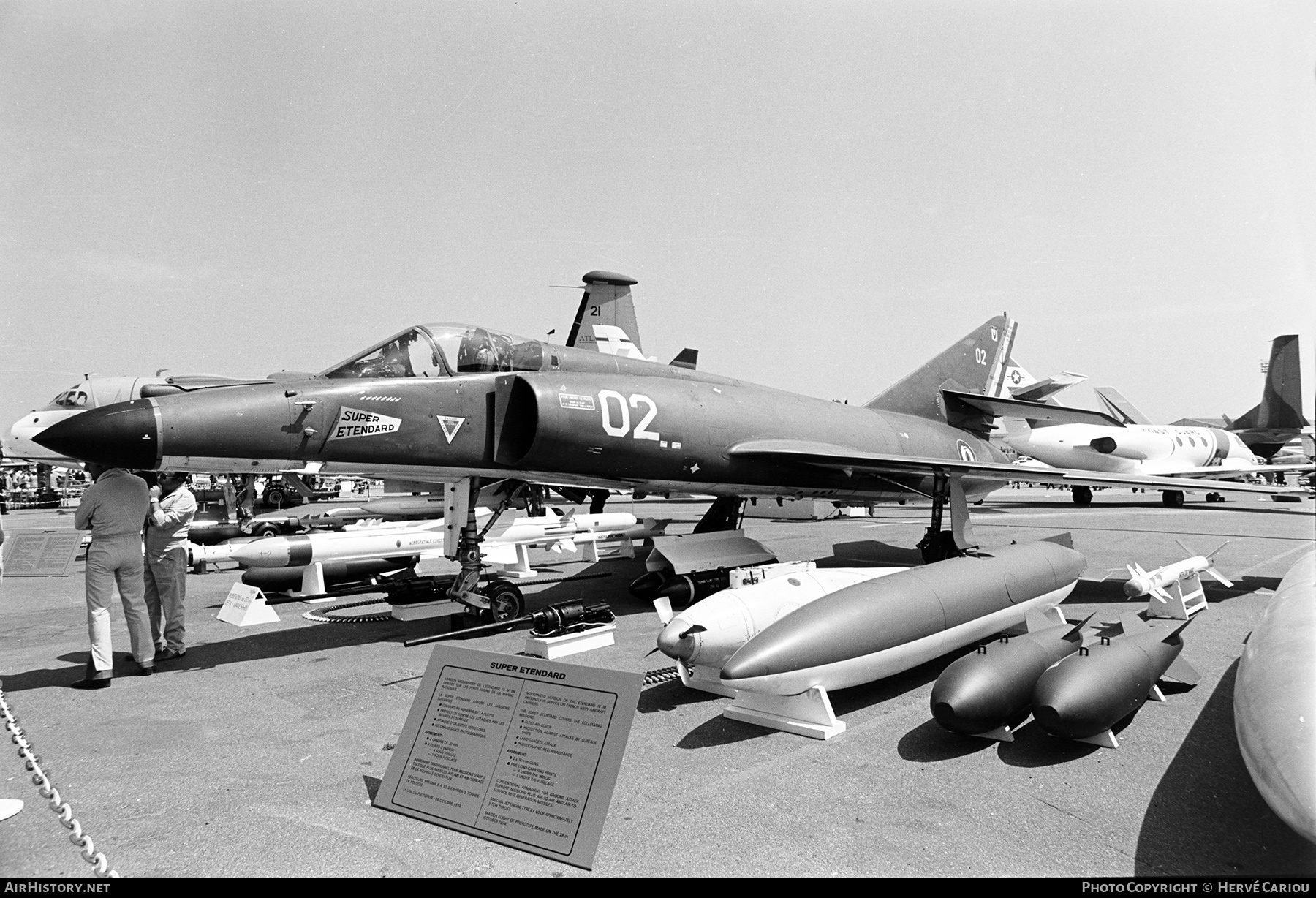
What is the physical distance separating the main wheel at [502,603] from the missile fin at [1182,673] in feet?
19.8

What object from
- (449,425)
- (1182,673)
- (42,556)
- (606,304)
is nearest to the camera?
(1182,673)

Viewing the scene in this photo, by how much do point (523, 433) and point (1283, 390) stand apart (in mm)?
36053

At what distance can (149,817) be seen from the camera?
3.86 m

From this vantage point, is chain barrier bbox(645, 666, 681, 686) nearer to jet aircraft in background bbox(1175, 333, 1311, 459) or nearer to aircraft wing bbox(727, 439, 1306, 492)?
aircraft wing bbox(727, 439, 1306, 492)

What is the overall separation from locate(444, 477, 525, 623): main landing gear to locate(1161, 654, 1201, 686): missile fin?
6.04 m

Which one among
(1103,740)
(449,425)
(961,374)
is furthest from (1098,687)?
(961,374)

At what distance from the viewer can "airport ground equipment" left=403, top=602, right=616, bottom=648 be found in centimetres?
722

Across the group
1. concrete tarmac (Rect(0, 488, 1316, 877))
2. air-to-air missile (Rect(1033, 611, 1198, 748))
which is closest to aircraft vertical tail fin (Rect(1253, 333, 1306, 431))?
concrete tarmac (Rect(0, 488, 1316, 877))

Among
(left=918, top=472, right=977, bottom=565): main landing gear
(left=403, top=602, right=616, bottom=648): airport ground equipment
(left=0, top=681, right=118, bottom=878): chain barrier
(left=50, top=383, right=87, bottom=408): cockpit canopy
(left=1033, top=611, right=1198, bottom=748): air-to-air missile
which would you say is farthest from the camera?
(left=50, top=383, right=87, bottom=408): cockpit canopy

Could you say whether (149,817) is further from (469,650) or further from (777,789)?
(777,789)

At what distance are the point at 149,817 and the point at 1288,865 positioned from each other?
5297mm

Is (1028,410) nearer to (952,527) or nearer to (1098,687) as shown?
(952,527)

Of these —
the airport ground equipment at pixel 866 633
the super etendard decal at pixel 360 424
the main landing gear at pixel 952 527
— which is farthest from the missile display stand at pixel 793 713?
the main landing gear at pixel 952 527

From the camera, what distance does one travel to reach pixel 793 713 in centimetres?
532
